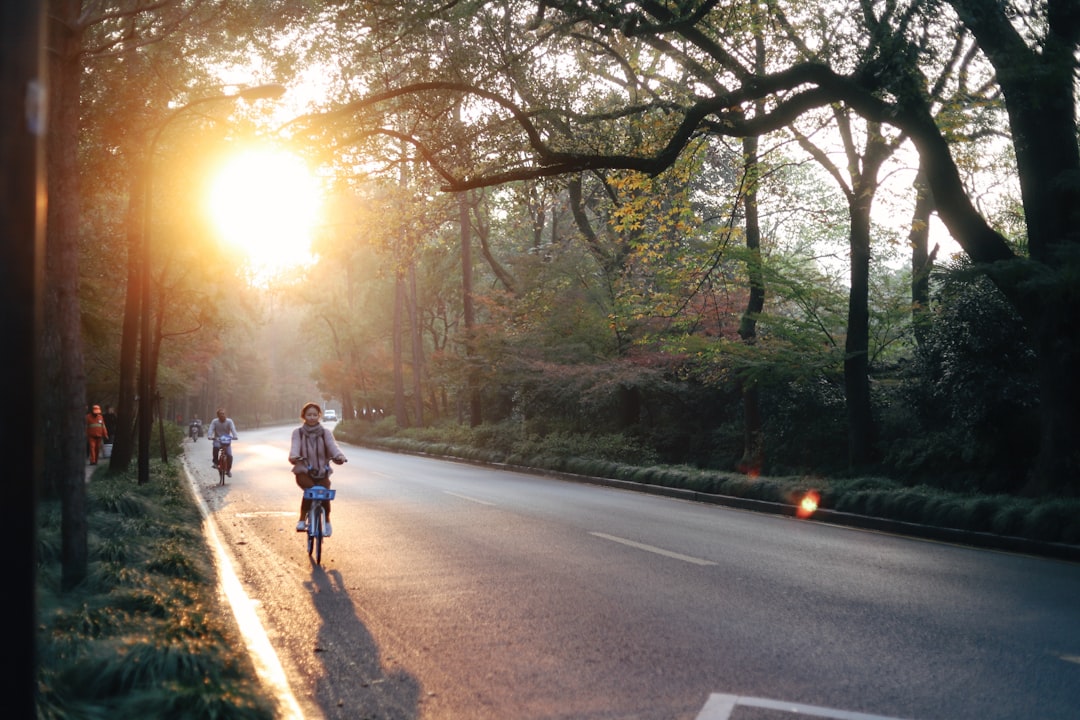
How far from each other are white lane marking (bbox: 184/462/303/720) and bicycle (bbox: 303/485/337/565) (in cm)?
94

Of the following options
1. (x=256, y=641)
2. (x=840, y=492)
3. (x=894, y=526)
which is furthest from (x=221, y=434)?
(x=256, y=641)

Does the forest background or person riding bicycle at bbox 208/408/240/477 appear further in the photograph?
person riding bicycle at bbox 208/408/240/477

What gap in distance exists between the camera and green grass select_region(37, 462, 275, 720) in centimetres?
472

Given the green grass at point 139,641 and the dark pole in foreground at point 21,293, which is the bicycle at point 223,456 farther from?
the dark pole in foreground at point 21,293

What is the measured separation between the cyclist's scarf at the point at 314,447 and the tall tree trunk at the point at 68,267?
256cm

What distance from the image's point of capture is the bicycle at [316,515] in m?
10.9

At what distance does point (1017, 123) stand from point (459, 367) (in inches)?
1021

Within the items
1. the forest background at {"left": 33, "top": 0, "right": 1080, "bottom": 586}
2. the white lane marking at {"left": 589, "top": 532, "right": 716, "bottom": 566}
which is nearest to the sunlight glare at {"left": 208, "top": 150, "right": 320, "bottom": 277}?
the forest background at {"left": 33, "top": 0, "right": 1080, "bottom": 586}

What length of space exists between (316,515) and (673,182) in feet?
34.0

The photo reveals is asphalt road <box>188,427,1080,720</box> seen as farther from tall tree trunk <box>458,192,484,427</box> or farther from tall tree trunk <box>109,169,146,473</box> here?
tall tree trunk <box>458,192,484,427</box>

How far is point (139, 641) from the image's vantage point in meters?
5.52

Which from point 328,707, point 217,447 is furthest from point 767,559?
point 217,447

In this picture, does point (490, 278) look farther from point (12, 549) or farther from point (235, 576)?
point (12, 549)

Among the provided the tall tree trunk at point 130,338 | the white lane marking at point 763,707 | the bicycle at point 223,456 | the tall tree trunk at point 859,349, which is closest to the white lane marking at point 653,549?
the white lane marking at point 763,707
